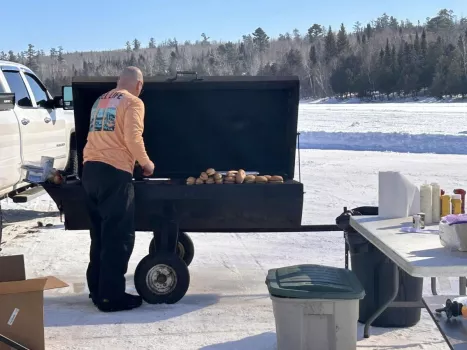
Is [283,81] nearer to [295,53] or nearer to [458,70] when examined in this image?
[458,70]

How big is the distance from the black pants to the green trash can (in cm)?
161

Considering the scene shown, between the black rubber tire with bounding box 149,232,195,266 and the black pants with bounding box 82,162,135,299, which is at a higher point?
the black pants with bounding box 82,162,135,299

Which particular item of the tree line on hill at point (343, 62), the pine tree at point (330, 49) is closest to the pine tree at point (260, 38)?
the tree line on hill at point (343, 62)

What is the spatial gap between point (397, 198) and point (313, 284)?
1086mm

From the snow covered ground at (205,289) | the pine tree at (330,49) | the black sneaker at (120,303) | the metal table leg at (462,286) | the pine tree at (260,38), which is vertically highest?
the pine tree at (260,38)

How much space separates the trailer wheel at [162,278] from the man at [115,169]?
0.73 feet

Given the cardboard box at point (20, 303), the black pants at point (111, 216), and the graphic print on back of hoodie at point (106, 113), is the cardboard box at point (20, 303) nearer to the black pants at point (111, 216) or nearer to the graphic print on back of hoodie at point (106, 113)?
the black pants at point (111, 216)

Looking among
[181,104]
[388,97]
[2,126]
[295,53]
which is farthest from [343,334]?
[295,53]

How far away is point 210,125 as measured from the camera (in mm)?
6301

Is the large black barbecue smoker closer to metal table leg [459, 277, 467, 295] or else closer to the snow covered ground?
the snow covered ground

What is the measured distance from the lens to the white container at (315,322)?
13.2ft

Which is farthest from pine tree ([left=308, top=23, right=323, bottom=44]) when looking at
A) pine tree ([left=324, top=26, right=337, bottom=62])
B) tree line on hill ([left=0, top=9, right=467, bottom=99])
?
pine tree ([left=324, top=26, right=337, bottom=62])

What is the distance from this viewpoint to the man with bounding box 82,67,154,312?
5.25 meters

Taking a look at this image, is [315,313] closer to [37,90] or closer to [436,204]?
Result: [436,204]
